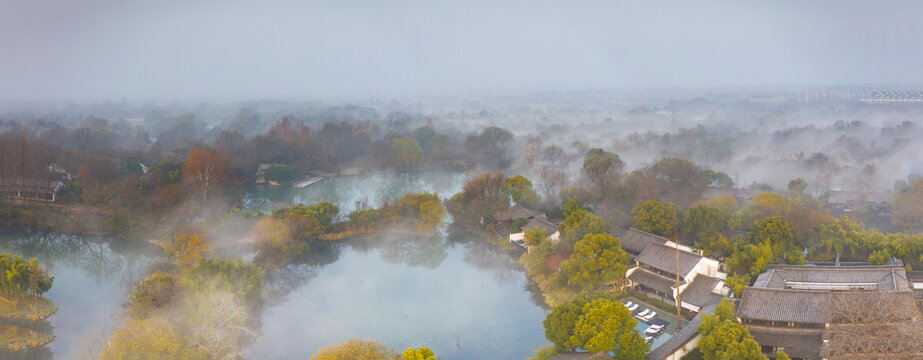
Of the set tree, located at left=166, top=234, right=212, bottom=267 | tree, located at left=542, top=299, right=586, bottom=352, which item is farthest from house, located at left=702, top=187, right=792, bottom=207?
tree, located at left=166, top=234, right=212, bottom=267

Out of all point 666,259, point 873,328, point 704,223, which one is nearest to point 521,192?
point 704,223

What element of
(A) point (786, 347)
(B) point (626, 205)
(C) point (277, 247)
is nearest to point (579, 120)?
(B) point (626, 205)

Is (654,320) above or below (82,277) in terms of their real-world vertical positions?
above

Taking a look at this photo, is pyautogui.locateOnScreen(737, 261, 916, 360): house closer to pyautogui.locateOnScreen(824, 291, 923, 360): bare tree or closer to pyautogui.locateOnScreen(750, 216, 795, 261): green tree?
pyautogui.locateOnScreen(824, 291, 923, 360): bare tree

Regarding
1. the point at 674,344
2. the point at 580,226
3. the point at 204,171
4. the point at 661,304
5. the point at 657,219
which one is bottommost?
the point at 661,304

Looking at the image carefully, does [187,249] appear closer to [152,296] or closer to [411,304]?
[152,296]

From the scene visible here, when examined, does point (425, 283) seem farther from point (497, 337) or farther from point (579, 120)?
point (579, 120)

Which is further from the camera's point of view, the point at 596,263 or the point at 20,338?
the point at 596,263
